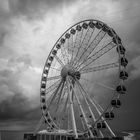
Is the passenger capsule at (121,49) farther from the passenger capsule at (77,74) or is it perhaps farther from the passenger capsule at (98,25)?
the passenger capsule at (77,74)

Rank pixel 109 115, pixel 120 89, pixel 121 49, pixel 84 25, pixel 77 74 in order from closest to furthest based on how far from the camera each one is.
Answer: pixel 109 115, pixel 120 89, pixel 121 49, pixel 77 74, pixel 84 25

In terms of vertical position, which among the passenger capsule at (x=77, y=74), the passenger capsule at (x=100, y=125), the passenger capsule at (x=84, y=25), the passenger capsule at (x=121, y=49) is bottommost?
the passenger capsule at (x=100, y=125)

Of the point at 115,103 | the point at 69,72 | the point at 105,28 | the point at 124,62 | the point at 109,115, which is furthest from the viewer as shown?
the point at 69,72

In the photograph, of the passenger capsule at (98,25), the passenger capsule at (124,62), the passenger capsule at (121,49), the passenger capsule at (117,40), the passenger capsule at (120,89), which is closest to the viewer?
the passenger capsule at (120,89)

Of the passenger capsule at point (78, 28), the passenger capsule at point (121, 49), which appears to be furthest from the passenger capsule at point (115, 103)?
the passenger capsule at point (78, 28)

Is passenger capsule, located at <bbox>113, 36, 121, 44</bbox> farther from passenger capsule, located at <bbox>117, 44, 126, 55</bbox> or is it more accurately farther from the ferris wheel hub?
the ferris wheel hub

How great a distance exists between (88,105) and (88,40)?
12054mm

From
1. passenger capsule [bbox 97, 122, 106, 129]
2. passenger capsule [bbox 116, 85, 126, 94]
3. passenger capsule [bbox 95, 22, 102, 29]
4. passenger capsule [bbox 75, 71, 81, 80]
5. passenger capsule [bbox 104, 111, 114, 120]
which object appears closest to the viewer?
passenger capsule [bbox 104, 111, 114, 120]

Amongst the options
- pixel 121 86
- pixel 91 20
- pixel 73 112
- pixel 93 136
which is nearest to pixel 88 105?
pixel 73 112

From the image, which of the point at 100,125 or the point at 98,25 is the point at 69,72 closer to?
the point at 98,25

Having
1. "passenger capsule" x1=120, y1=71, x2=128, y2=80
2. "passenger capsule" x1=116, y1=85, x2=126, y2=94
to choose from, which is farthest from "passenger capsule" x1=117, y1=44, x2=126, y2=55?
"passenger capsule" x1=116, y1=85, x2=126, y2=94

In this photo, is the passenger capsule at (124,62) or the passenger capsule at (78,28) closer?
the passenger capsule at (124,62)

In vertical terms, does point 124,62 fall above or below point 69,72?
below

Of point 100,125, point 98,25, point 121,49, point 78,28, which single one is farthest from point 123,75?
point 78,28
